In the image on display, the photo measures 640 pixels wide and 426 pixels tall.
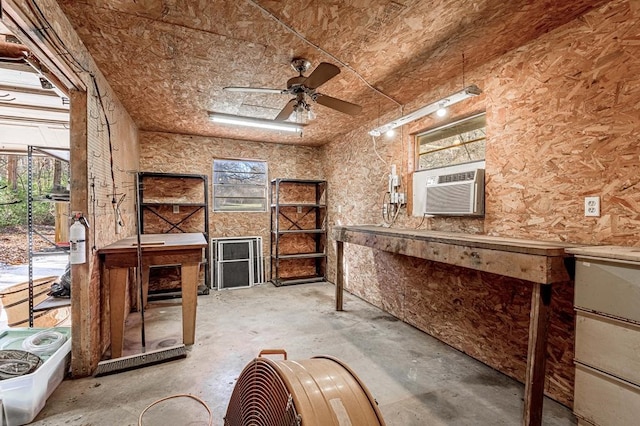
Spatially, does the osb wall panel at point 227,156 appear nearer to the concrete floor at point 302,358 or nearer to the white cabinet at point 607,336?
the concrete floor at point 302,358

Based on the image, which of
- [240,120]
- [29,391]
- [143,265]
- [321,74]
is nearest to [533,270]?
[321,74]

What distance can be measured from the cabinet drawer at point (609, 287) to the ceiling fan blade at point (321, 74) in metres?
1.86

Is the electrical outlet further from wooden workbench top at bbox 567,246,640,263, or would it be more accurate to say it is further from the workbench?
wooden workbench top at bbox 567,246,640,263

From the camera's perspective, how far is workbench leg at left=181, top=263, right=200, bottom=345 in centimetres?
269

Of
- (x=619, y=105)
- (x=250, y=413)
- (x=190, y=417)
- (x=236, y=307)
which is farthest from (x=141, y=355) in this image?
(x=619, y=105)

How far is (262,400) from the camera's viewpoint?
3.24 feet

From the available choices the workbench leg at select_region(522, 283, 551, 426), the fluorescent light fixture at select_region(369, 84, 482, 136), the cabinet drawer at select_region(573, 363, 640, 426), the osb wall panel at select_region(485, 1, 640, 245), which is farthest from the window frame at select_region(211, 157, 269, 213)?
the cabinet drawer at select_region(573, 363, 640, 426)

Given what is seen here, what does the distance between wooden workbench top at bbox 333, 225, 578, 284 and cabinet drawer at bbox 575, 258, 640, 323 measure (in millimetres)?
94

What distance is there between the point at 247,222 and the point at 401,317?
3.15m

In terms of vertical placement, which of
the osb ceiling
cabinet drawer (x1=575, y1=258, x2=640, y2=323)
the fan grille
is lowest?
the fan grille

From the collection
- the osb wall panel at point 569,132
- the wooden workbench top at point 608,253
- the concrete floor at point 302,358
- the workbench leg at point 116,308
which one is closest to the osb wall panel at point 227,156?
the concrete floor at point 302,358

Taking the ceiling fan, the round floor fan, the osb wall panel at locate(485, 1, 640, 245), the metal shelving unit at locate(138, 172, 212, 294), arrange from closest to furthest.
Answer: the round floor fan, the osb wall panel at locate(485, 1, 640, 245), the ceiling fan, the metal shelving unit at locate(138, 172, 212, 294)

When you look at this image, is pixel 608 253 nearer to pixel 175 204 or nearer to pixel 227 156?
pixel 175 204

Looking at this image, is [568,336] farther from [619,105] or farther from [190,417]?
[190,417]
